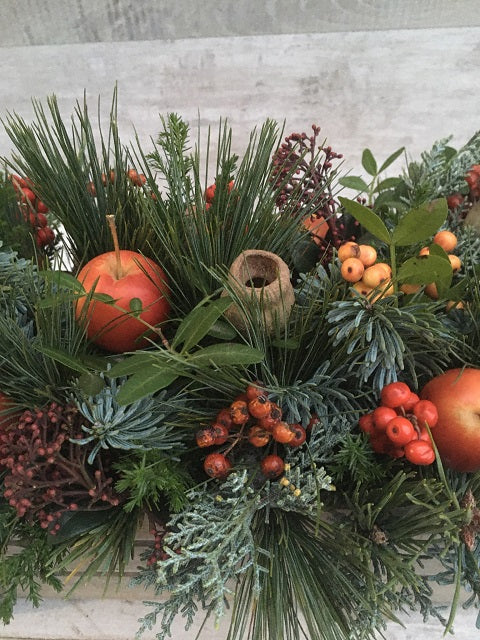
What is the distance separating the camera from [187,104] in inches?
36.4

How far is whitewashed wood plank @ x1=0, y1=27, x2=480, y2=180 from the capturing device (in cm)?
88

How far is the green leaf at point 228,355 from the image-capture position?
28cm

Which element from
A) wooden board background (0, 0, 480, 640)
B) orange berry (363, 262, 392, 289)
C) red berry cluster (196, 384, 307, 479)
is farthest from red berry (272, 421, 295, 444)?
wooden board background (0, 0, 480, 640)

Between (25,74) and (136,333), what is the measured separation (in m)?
0.75

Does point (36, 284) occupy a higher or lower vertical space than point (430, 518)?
higher

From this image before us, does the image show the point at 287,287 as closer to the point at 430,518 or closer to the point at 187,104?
the point at 430,518

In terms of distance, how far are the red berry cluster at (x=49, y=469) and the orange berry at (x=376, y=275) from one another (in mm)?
192

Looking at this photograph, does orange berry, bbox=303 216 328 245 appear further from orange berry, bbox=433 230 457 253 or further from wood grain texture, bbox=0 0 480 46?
wood grain texture, bbox=0 0 480 46

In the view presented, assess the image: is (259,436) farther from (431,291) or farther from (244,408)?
(431,291)

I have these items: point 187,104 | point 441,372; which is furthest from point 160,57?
point 441,372

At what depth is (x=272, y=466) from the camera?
0.33 m

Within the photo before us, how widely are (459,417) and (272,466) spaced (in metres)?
0.12

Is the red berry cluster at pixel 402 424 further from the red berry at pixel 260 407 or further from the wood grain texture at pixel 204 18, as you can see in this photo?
the wood grain texture at pixel 204 18

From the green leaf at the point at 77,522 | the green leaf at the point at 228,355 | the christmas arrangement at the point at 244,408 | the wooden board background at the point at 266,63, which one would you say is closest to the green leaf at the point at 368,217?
the christmas arrangement at the point at 244,408
